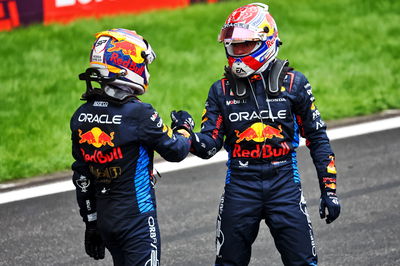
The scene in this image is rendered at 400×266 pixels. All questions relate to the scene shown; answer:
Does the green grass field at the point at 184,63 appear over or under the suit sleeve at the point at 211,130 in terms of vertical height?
under

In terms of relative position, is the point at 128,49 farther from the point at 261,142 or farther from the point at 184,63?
the point at 184,63

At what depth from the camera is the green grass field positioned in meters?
10.7

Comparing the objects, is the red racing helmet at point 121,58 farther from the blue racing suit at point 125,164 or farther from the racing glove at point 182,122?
the racing glove at point 182,122

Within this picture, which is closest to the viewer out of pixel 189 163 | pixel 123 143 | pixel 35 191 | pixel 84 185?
pixel 123 143

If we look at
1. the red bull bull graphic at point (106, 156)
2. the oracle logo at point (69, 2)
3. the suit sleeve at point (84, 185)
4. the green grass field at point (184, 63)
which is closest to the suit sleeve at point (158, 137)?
the red bull bull graphic at point (106, 156)

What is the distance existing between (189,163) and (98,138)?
4.35 metres

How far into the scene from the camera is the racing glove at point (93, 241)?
5656mm

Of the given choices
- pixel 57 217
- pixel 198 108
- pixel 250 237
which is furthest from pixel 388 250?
pixel 198 108

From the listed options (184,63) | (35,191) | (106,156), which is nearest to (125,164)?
(106,156)

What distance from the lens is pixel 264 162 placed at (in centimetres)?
572

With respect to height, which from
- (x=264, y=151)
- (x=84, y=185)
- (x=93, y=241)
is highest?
(x=264, y=151)

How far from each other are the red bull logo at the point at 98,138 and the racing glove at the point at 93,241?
64 centimetres

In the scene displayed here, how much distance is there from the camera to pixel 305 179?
29.5 feet

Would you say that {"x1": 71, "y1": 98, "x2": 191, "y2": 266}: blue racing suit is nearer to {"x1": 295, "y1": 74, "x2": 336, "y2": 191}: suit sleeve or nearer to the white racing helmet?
the white racing helmet
